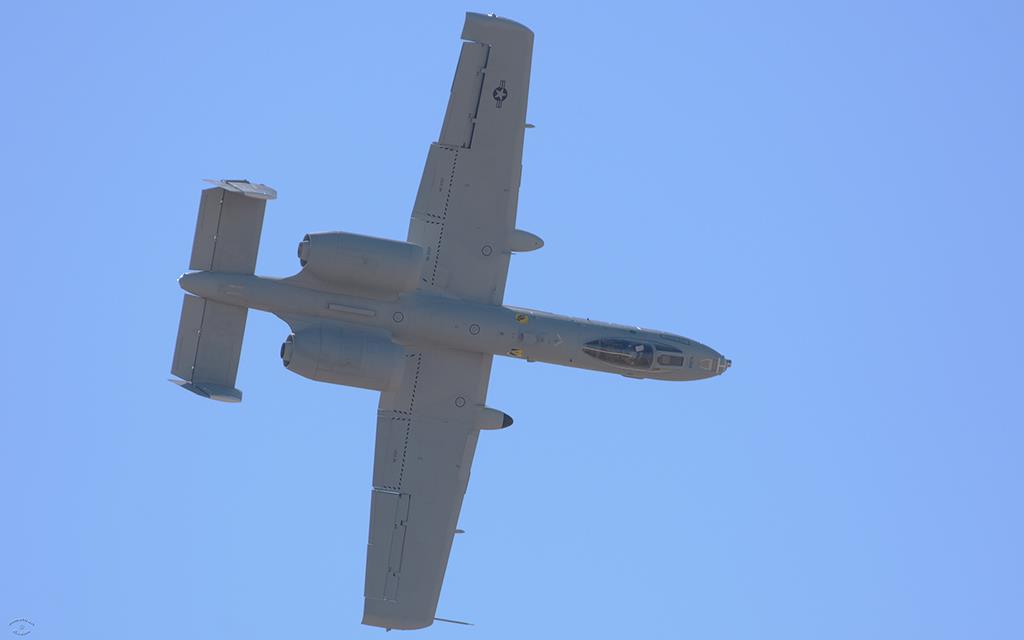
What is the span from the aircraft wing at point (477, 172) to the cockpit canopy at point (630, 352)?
7.46 ft

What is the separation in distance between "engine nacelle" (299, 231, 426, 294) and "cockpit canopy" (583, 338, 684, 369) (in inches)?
164

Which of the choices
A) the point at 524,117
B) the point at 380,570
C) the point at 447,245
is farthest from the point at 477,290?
the point at 380,570

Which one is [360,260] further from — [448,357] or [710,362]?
[710,362]

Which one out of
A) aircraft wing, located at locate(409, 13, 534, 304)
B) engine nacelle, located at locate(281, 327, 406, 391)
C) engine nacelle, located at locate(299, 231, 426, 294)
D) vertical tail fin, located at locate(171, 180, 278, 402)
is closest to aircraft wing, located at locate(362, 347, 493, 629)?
engine nacelle, located at locate(281, 327, 406, 391)

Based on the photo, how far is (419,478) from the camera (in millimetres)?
34719

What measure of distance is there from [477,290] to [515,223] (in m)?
1.65

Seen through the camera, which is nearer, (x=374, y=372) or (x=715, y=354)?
(x=374, y=372)

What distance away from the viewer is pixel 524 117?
3512cm

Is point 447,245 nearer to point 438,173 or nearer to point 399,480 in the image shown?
point 438,173

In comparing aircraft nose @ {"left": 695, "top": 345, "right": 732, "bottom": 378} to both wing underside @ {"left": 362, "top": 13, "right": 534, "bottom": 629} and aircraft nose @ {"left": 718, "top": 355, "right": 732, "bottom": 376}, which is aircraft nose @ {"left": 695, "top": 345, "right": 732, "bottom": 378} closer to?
aircraft nose @ {"left": 718, "top": 355, "right": 732, "bottom": 376}

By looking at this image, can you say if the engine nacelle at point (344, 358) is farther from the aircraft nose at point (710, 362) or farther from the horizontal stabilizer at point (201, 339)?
the aircraft nose at point (710, 362)

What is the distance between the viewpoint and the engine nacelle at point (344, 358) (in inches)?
1307

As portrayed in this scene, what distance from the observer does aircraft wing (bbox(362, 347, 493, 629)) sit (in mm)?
34469

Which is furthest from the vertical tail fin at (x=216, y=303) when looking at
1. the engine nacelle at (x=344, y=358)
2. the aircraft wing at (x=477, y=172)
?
the aircraft wing at (x=477, y=172)
